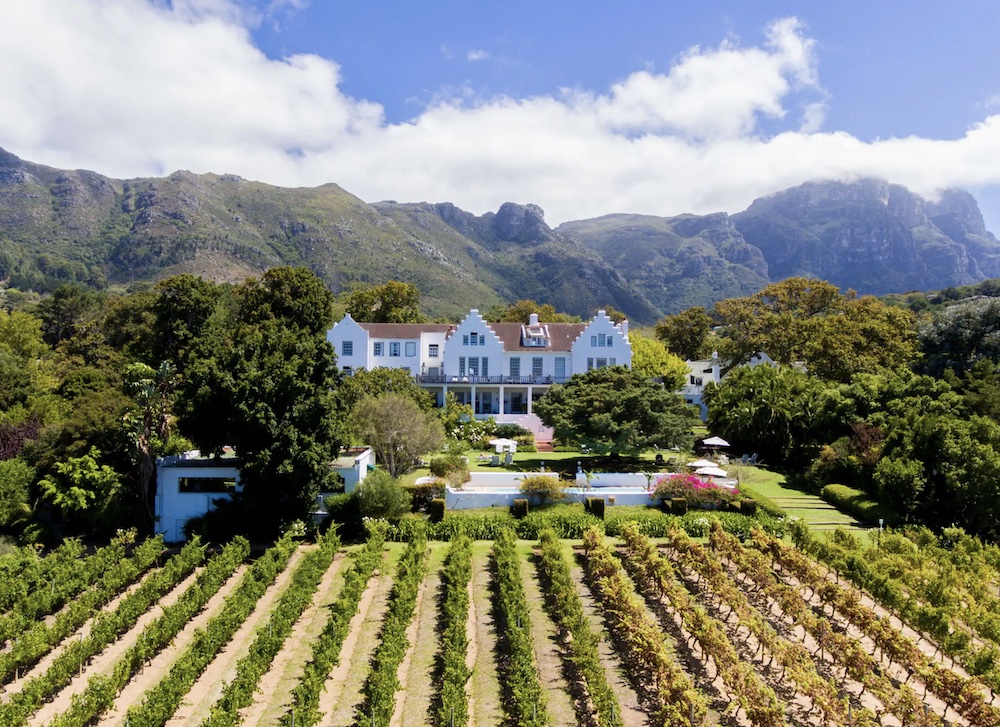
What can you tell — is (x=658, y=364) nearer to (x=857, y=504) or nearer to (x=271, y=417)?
(x=857, y=504)

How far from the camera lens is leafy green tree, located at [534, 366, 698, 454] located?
3559cm

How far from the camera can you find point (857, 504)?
3172cm

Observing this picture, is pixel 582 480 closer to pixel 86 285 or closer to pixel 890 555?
pixel 890 555

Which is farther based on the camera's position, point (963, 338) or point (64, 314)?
point (64, 314)

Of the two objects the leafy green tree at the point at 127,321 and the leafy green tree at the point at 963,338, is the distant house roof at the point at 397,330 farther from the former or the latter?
the leafy green tree at the point at 963,338

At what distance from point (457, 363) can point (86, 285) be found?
101 metres

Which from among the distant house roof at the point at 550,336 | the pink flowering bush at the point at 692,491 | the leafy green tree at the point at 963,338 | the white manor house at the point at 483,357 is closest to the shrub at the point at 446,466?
the pink flowering bush at the point at 692,491

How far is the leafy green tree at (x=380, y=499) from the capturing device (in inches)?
1123

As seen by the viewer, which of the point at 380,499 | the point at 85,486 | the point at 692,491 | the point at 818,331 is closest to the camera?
the point at 380,499

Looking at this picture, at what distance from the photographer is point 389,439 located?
34.4 m

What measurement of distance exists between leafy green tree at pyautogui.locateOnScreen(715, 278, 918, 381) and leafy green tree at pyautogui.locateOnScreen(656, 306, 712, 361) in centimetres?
550

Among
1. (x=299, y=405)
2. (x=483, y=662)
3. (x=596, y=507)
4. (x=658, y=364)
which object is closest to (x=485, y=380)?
(x=658, y=364)

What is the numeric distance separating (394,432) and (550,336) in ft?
83.7

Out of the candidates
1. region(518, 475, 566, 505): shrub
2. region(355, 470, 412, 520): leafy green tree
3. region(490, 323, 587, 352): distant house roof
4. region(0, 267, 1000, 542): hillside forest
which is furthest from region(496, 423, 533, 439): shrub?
region(355, 470, 412, 520): leafy green tree
